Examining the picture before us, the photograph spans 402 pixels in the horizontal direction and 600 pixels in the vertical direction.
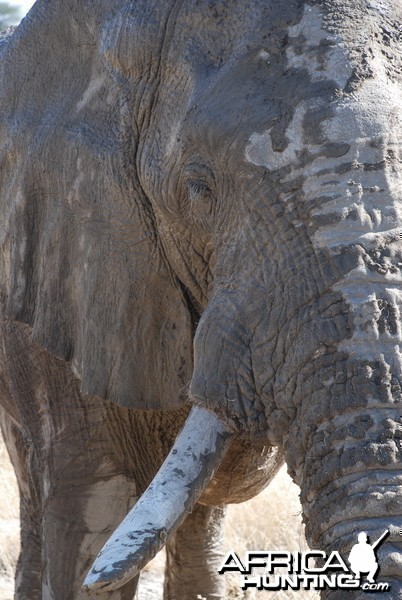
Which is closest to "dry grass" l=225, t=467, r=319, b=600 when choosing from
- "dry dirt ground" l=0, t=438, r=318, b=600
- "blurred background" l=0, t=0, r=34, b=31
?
"dry dirt ground" l=0, t=438, r=318, b=600

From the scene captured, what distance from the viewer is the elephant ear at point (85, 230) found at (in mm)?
3352

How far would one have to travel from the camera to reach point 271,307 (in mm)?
2715

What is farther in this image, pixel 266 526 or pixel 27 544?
pixel 266 526

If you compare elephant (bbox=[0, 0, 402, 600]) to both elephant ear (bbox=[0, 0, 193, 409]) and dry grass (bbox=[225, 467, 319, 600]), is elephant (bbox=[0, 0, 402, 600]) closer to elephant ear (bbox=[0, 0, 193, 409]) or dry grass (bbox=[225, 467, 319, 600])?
elephant ear (bbox=[0, 0, 193, 409])

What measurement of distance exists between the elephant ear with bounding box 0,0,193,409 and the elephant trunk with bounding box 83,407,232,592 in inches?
21.7

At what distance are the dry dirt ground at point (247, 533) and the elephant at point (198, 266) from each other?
1576 millimetres

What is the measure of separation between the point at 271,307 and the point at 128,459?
1274mm

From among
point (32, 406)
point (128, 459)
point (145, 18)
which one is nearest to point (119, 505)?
point (128, 459)

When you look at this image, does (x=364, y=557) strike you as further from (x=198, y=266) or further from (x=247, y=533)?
(x=247, y=533)

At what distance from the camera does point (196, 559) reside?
4.78m

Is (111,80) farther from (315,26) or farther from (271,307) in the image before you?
(271,307)

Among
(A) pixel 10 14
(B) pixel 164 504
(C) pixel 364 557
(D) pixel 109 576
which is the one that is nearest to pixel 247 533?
(B) pixel 164 504

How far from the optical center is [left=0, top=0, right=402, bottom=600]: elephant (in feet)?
8.32

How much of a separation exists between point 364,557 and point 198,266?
109 cm
